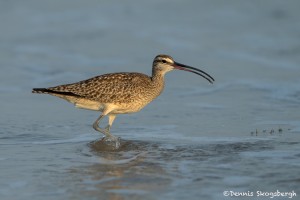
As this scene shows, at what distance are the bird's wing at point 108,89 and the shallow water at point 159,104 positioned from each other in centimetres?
71

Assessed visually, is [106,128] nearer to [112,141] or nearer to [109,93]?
[109,93]

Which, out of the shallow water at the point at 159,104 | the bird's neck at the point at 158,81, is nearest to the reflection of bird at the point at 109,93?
the bird's neck at the point at 158,81

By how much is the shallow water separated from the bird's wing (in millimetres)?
709

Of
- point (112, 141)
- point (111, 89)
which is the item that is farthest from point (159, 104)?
point (112, 141)

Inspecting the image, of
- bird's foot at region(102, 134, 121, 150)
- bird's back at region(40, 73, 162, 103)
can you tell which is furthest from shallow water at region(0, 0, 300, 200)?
A: bird's back at region(40, 73, 162, 103)

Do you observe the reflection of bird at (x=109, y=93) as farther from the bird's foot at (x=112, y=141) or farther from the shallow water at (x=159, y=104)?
the shallow water at (x=159, y=104)

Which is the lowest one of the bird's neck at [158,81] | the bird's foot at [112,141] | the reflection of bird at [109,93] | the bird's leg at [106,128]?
the bird's foot at [112,141]

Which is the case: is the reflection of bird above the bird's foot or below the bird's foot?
above

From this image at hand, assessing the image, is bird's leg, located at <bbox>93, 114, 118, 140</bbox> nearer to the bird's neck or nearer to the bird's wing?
the bird's wing

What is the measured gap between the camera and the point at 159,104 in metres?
17.8

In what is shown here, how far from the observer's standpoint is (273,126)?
15062 mm

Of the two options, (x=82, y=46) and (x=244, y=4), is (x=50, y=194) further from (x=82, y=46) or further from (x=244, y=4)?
(x=244, y=4)

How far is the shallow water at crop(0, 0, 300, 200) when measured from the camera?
11.4 m

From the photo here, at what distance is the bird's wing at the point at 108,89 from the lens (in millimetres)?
14891
